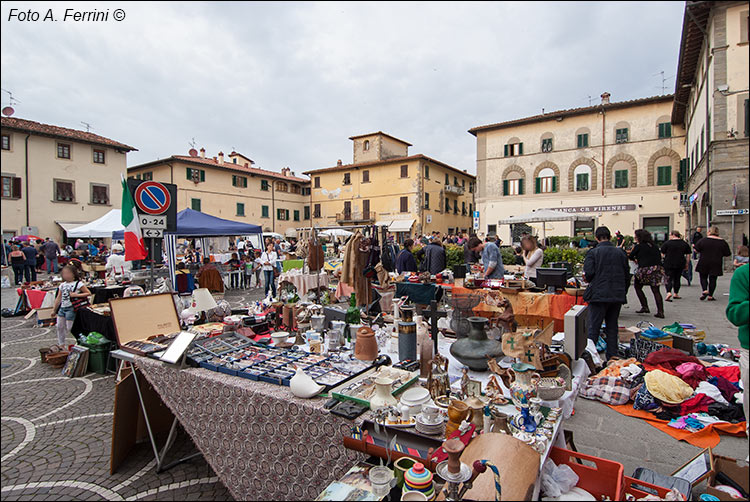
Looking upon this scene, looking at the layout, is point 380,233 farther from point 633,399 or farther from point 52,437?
point 52,437

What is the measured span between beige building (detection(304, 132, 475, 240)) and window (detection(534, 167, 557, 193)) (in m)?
8.83

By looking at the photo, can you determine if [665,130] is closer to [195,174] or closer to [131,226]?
[131,226]

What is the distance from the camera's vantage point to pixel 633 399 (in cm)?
379

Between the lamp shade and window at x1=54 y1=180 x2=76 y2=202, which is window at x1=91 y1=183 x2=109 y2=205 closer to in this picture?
→ window at x1=54 y1=180 x2=76 y2=202

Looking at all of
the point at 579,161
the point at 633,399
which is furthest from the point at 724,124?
the point at 633,399

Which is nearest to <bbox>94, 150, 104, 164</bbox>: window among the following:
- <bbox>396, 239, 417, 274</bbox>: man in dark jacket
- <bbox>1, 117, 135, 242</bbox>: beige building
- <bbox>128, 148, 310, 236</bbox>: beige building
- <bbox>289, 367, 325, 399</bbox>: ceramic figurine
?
<bbox>1, 117, 135, 242</bbox>: beige building

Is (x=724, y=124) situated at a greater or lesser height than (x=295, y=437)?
greater

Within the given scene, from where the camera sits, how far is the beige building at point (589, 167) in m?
21.2

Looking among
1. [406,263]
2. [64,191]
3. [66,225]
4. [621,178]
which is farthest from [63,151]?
[621,178]

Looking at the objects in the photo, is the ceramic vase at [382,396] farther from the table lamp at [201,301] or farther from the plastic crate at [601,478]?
the table lamp at [201,301]

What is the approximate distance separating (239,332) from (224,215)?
28.9m

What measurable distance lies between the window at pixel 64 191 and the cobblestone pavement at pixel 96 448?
2074 cm

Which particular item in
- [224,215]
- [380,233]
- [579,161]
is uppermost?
[579,161]

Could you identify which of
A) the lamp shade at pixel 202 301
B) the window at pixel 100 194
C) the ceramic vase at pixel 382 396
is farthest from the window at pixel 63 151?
the ceramic vase at pixel 382 396
